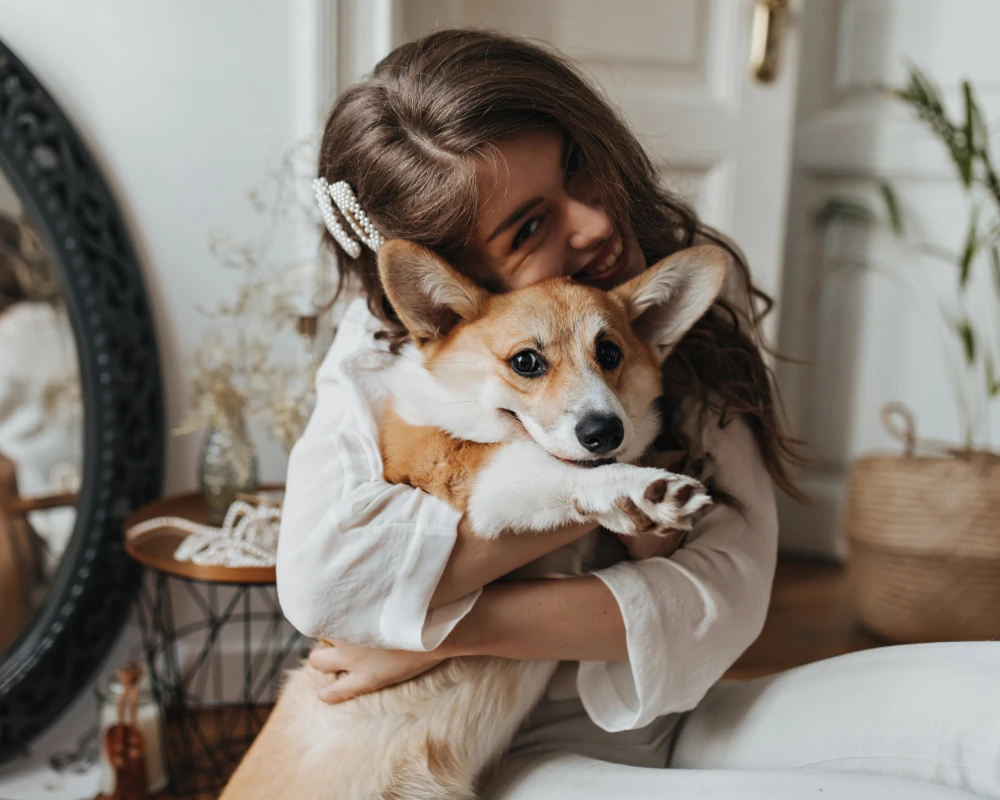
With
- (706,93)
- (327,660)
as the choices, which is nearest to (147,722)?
(327,660)

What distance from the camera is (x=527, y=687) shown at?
108cm

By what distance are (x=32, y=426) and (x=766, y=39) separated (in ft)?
6.99

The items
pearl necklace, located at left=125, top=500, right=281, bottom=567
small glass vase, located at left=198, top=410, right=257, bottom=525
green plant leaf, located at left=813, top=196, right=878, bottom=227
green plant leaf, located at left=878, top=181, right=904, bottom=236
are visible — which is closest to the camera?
pearl necklace, located at left=125, top=500, right=281, bottom=567

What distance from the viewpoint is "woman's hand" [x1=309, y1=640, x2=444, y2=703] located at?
3.40 ft

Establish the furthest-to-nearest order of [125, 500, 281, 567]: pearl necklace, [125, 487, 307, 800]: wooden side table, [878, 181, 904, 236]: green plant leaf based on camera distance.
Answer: [878, 181, 904, 236]: green plant leaf, [125, 487, 307, 800]: wooden side table, [125, 500, 281, 567]: pearl necklace

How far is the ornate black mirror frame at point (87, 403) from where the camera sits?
5.48ft

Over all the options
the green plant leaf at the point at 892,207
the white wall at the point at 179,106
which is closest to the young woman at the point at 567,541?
the white wall at the point at 179,106

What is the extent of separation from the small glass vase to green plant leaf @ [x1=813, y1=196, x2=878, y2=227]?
200 centimetres

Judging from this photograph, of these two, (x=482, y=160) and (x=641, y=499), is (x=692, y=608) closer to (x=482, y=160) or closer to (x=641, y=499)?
(x=641, y=499)

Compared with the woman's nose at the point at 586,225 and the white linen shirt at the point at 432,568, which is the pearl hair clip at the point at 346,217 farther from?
the woman's nose at the point at 586,225

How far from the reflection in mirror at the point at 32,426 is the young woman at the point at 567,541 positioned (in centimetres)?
84

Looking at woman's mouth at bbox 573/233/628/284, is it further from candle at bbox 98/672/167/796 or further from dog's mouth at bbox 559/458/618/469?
candle at bbox 98/672/167/796

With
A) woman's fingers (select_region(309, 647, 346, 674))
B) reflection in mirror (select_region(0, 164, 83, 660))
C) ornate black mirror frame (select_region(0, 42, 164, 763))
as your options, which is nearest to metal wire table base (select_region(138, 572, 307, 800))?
ornate black mirror frame (select_region(0, 42, 164, 763))

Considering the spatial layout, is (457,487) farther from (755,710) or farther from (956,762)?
(956,762)
